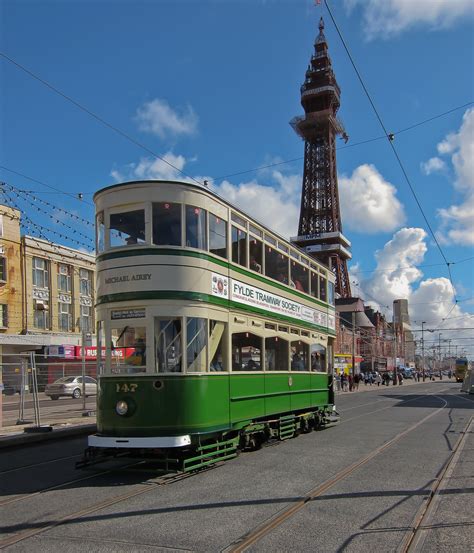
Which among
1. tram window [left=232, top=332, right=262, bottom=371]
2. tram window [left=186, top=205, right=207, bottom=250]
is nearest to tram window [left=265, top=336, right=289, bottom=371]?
tram window [left=232, top=332, right=262, bottom=371]

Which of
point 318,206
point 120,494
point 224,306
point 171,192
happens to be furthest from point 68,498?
point 318,206

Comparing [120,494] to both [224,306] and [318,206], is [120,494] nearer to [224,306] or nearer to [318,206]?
[224,306]

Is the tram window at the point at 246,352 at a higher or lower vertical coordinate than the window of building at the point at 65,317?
lower

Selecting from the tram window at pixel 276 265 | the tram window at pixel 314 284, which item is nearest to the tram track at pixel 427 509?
the tram window at pixel 276 265

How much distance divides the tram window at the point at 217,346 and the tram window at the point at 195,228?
4.32 feet

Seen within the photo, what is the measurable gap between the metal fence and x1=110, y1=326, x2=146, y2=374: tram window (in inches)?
260

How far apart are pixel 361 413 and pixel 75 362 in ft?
34.3

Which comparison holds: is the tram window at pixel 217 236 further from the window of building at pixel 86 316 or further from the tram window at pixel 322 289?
the window of building at pixel 86 316

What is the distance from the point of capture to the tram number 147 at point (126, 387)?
894cm

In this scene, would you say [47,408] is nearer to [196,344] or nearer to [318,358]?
[318,358]

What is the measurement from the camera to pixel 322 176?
117250 millimetres

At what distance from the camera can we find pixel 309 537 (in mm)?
5691

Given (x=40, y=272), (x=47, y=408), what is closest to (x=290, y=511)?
(x=47, y=408)

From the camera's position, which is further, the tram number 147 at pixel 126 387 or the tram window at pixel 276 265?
the tram window at pixel 276 265
